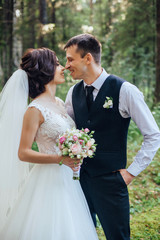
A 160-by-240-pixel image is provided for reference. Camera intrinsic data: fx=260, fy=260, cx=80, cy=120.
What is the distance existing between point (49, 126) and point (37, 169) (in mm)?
533

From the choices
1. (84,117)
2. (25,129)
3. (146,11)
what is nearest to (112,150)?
(84,117)

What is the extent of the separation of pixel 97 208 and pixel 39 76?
1549 millimetres

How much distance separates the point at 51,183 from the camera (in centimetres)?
280

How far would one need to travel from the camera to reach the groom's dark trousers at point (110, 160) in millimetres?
2594

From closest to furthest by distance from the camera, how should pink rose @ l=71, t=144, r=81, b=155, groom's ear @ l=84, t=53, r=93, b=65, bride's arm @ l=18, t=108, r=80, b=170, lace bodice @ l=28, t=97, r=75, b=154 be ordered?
pink rose @ l=71, t=144, r=81, b=155 < bride's arm @ l=18, t=108, r=80, b=170 < lace bodice @ l=28, t=97, r=75, b=154 < groom's ear @ l=84, t=53, r=93, b=65

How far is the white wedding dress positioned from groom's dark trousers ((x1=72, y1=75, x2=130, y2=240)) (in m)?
0.28

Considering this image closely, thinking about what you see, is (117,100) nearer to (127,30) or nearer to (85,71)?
(85,71)

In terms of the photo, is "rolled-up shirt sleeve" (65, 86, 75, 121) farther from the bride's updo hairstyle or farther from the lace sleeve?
the lace sleeve

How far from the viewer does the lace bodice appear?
2.70 metres

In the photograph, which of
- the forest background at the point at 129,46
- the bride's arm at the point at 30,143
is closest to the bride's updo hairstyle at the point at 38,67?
the bride's arm at the point at 30,143

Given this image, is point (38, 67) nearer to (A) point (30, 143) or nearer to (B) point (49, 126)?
(B) point (49, 126)

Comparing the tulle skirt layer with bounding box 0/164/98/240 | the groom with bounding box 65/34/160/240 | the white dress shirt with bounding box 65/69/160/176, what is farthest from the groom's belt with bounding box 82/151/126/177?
the tulle skirt layer with bounding box 0/164/98/240

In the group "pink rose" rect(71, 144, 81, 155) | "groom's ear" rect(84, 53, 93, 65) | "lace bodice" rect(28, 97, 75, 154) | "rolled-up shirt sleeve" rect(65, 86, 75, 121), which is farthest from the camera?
"rolled-up shirt sleeve" rect(65, 86, 75, 121)

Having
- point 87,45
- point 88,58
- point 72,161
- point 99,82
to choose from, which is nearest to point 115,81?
point 99,82
